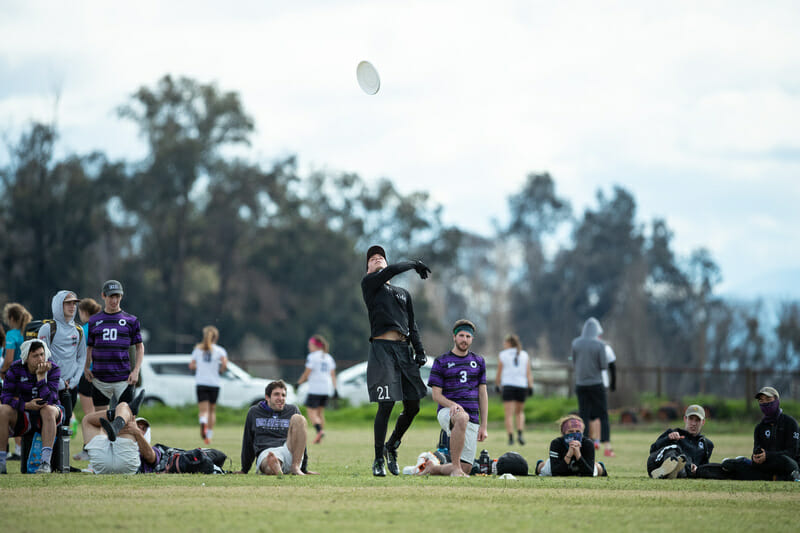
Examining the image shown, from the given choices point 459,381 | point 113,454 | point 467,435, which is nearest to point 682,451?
point 467,435

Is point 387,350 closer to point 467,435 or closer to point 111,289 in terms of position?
point 467,435

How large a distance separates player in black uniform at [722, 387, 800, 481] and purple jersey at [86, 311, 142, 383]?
288 inches

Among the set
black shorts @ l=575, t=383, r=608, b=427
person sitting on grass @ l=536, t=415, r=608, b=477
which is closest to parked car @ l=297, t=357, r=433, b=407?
black shorts @ l=575, t=383, r=608, b=427

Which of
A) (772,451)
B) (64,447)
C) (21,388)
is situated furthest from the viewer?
(772,451)

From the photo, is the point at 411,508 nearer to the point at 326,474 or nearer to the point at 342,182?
the point at 326,474

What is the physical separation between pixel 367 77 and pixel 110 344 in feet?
15.4

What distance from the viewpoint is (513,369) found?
67.8 feet

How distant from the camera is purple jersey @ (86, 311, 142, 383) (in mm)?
12617

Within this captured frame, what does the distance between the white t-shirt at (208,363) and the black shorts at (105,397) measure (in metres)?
6.25

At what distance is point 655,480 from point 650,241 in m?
62.8

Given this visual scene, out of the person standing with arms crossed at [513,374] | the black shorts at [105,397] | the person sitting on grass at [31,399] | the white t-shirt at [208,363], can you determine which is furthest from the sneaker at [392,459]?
the person standing with arms crossed at [513,374]

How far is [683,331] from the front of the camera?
67.8 m

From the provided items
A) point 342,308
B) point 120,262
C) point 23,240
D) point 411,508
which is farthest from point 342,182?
point 411,508

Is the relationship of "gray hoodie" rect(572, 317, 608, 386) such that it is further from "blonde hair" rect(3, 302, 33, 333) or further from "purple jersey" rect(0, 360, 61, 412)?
"purple jersey" rect(0, 360, 61, 412)
